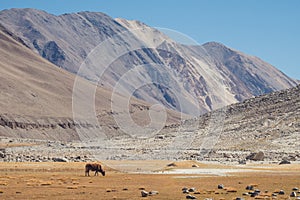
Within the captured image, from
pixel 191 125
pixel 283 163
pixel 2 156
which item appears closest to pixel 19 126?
pixel 191 125

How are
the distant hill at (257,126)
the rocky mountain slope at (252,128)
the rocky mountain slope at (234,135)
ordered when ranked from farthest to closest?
the distant hill at (257,126)
the rocky mountain slope at (252,128)
the rocky mountain slope at (234,135)

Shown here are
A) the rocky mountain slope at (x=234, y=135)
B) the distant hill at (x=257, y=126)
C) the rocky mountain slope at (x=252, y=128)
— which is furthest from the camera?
the distant hill at (x=257, y=126)

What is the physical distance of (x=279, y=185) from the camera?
35906mm

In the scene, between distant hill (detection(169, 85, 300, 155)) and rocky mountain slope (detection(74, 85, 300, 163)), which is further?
distant hill (detection(169, 85, 300, 155))

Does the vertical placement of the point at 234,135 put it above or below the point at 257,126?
below

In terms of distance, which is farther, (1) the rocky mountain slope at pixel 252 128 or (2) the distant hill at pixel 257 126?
(2) the distant hill at pixel 257 126

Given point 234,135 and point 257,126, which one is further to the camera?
point 257,126

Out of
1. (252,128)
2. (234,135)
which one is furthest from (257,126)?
(234,135)

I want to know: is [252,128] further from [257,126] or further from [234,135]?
[234,135]

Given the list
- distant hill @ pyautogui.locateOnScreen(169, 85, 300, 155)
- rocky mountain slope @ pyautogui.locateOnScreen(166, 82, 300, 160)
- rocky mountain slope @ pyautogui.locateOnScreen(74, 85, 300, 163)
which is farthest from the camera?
distant hill @ pyautogui.locateOnScreen(169, 85, 300, 155)

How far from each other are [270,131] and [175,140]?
23.4 meters

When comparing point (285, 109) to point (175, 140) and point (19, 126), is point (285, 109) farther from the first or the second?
point (19, 126)

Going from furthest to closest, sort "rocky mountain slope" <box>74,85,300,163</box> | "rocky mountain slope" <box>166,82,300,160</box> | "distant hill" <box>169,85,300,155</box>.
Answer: "distant hill" <box>169,85,300,155</box>, "rocky mountain slope" <box>166,82,300,160</box>, "rocky mountain slope" <box>74,85,300,163</box>

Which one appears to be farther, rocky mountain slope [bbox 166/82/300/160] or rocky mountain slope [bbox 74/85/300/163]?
rocky mountain slope [bbox 166/82/300/160]
